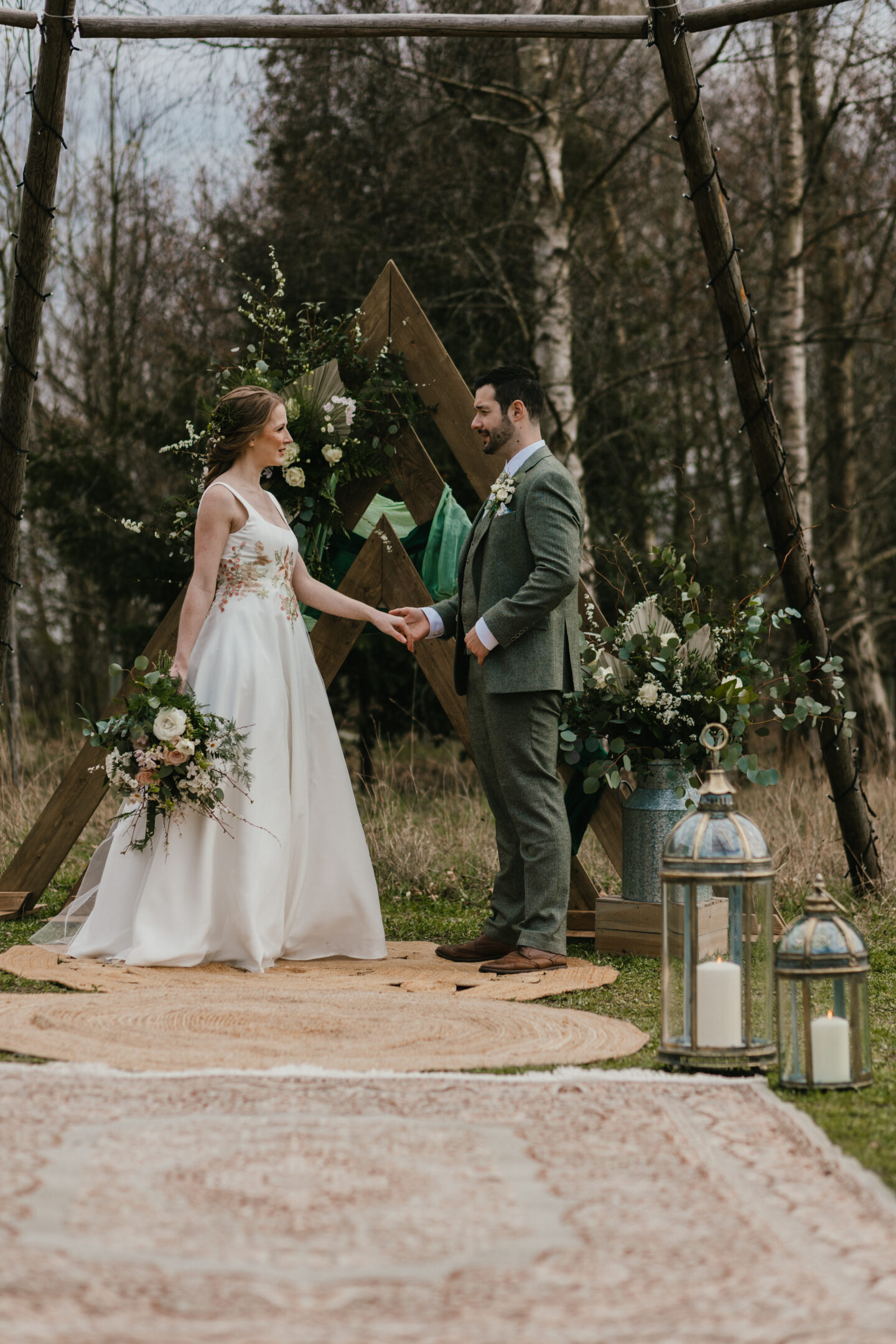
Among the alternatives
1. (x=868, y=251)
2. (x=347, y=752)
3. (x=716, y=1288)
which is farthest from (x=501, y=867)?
(x=868, y=251)

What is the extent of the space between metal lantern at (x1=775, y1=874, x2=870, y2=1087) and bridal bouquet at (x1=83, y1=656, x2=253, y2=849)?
2.25 metres

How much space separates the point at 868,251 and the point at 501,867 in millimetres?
10999

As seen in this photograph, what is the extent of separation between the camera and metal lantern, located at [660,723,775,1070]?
3.05m

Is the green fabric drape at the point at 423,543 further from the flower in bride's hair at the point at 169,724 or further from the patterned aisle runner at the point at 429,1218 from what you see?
the patterned aisle runner at the point at 429,1218

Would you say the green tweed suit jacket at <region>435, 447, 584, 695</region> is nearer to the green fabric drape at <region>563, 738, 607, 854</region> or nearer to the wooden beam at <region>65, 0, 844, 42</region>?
the green fabric drape at <region>563, 738, 607, 854</region>

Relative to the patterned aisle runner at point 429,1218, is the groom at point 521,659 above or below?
above

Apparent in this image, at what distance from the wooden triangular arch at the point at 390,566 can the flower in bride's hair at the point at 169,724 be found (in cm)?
96

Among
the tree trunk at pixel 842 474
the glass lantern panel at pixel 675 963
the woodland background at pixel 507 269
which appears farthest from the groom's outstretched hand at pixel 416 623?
the tree trunk at pixel 842 474

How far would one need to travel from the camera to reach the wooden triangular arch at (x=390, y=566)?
17.8ft

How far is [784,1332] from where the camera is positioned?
1.62 metres

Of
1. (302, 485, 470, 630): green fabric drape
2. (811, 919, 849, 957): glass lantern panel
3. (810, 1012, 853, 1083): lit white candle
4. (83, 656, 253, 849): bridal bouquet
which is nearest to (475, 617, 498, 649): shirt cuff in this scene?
(83, 656, 253, 849): bridal bouquet

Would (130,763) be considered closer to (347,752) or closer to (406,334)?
(406,334)

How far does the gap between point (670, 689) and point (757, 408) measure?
4.28ft

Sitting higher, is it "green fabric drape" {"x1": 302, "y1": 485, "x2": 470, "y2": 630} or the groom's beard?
the groom's beard
